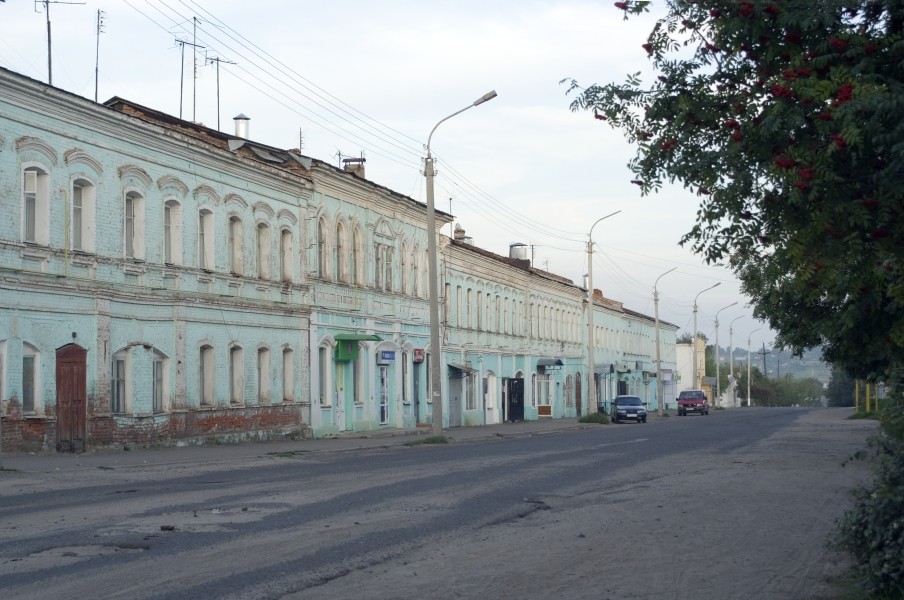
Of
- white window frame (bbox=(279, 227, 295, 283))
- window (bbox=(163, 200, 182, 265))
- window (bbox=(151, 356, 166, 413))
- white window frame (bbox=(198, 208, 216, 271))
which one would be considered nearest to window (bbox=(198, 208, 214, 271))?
white window frame (bbox=(198, 208, 216, 271))

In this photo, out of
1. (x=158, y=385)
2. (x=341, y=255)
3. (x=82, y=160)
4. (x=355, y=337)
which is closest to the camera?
(x=82, y=160)

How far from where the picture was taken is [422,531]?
12.6 meters

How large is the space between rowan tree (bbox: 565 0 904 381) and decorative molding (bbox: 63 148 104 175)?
1946cm

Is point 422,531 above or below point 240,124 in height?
below

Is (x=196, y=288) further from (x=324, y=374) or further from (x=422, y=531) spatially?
(x=422, y=531)

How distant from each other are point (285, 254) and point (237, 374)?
16.3ft

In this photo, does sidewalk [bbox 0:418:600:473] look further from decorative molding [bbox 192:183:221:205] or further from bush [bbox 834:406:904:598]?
bush [bbox 834:406:904:598]

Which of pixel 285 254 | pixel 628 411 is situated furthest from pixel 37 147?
pixel 628 411

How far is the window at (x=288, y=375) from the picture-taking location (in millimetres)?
36500

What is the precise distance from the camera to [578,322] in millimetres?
80875

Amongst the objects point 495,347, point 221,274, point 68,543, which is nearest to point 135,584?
point 68,543

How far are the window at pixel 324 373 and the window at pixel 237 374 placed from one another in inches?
198

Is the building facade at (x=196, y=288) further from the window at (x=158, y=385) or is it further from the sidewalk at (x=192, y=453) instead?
the sidewalk at (x=192, y=453)

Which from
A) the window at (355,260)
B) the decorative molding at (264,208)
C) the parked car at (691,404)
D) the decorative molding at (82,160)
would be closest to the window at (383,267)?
the window at (355,260)
